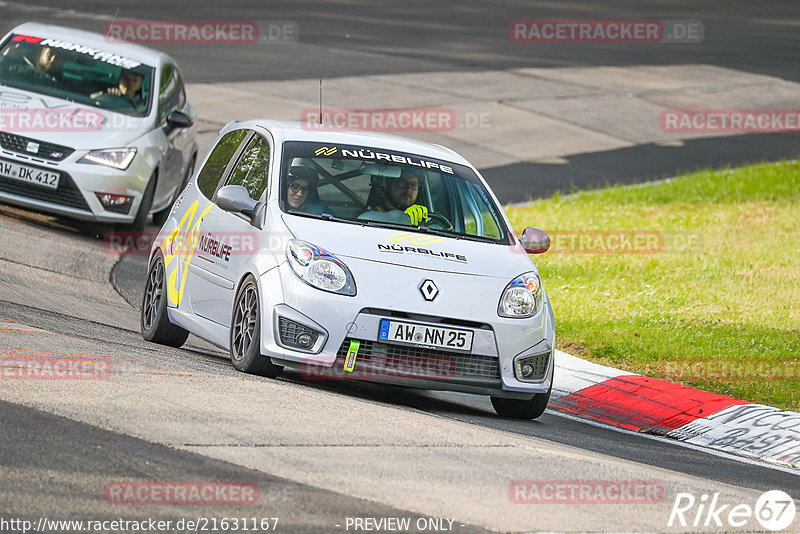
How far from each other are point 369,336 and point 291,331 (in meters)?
0.46

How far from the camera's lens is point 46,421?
5.87 metres

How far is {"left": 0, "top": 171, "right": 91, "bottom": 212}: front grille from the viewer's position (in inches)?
517

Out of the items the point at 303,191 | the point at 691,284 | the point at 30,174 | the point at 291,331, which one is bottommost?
the point at 691,284

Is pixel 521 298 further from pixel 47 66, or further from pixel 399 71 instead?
pixel 399 71

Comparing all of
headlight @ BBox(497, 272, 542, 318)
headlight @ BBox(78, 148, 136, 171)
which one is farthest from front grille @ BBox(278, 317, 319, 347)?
headlight @ BBox(78, 148, 136, 171)

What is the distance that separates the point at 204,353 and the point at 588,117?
1695 centimetres

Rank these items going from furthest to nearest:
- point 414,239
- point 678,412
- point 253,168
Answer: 1. point 678,412
2. point 253,168
3. point 414,239

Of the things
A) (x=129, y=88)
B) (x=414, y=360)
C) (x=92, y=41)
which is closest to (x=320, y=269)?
(x=414, y=360)

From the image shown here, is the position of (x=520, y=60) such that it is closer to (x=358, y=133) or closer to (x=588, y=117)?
(x=588, y=117)

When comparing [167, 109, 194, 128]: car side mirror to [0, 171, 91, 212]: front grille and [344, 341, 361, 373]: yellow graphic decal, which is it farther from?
[344, 341, 361, 373]: yellow graphic decal

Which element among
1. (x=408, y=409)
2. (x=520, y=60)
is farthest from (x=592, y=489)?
(x=520, y=60)

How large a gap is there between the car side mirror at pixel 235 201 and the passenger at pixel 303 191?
239 millimetres

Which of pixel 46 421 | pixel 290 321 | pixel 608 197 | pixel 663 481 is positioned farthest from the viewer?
pixel 608 197

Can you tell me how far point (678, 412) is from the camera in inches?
366
